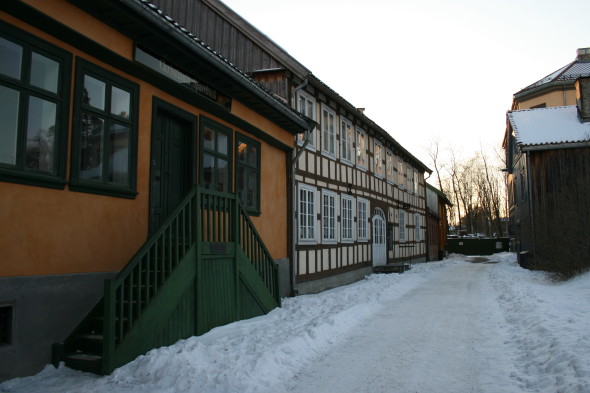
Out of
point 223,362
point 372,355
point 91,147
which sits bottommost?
point 372,355

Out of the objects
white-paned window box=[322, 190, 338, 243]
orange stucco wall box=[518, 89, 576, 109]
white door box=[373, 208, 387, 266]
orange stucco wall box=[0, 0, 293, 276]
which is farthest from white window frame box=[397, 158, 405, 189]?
orange stucco wall box=[0, 0, 293, 276]

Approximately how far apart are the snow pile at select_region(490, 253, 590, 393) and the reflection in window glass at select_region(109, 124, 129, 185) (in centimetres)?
540

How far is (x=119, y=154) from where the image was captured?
646 centimetres

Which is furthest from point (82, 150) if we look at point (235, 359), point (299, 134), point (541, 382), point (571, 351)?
point (299, 134)

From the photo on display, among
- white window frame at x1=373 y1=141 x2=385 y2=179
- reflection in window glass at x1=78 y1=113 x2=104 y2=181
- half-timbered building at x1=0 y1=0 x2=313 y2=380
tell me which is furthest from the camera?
white window frame at x1=373 y1=141 x2=385 y2=179

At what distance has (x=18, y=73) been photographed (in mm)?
5000

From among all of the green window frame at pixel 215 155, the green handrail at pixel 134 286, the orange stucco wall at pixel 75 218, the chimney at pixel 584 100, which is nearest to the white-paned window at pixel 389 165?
the chimney at pixel 584 100

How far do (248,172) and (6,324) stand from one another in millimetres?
5819

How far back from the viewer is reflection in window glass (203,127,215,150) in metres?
8.55

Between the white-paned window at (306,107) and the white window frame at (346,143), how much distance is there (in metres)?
2.44

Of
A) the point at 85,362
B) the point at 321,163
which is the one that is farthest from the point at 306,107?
the point at 85,362

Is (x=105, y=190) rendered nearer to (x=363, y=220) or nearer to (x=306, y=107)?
(x=306, y=107)

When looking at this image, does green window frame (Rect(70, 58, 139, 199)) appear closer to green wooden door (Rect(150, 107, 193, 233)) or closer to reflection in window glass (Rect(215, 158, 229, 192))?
green wooden door (Rect(150, 107, 193, 233))

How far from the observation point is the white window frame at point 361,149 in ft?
59.3
